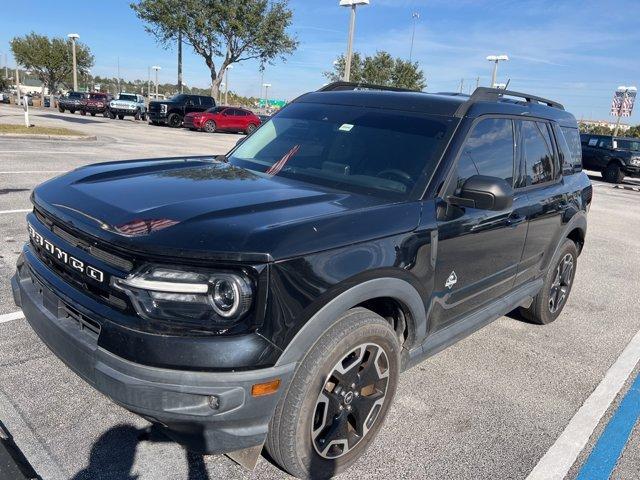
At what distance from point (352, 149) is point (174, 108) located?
29.6 meters

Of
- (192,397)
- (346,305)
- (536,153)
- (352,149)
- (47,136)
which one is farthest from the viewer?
(47,136)

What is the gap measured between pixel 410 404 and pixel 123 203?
2.09 meters

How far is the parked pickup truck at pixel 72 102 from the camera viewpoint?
35969mm

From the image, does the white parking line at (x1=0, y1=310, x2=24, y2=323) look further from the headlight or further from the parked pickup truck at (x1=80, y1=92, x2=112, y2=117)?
the parked pickup truck at (x1=80, y1=92, x2=112, y2=117)

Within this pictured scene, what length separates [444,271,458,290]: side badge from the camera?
3.06m

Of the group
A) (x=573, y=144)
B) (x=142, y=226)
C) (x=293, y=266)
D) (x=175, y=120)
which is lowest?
(x=293, y=266)

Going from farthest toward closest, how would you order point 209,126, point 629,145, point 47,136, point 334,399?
point 209,126
point 629,145
point 47,136
point 334,399

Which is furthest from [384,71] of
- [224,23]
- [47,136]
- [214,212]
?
[214,212]

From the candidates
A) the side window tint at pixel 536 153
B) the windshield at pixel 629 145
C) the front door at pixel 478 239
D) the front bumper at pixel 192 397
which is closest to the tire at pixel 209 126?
the windshield at pixel 629 145

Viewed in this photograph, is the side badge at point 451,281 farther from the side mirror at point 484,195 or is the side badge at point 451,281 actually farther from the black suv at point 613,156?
the black suv at point 613,156

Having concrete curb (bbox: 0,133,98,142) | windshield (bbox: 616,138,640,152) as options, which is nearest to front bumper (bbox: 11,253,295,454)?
concrete curb (bbox: 0,133,98,142)

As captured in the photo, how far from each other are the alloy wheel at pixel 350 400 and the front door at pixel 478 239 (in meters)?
0.55

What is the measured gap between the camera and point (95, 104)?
35938mm

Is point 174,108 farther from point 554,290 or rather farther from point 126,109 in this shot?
point 554,290
